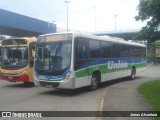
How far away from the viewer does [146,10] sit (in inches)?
572

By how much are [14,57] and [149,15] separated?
7.93 metres

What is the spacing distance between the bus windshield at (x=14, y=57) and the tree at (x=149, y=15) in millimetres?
6544

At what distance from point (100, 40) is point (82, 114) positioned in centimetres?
829

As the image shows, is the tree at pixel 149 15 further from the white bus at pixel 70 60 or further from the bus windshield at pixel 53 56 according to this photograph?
the bus windshield at pixel 53 56

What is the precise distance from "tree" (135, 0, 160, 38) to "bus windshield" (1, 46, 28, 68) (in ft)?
21.5

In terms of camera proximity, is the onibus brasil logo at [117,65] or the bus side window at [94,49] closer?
the bus side window at [94,49]

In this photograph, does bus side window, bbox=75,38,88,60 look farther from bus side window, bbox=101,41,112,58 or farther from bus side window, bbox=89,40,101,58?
bus side window, bbox=101,41,112,58

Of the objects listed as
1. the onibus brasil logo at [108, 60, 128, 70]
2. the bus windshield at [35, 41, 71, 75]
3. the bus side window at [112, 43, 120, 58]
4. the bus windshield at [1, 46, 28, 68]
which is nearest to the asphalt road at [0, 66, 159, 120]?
the bus windshield at [35, 41, 71, 75]

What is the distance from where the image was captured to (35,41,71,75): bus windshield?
14414mm

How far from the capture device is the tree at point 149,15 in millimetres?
13935

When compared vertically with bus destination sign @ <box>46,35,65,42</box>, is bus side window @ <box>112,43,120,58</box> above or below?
below

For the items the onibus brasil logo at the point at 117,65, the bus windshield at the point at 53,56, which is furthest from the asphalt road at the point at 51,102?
the onibus brasil logo at the point at 117,65

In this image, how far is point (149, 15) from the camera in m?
14.7

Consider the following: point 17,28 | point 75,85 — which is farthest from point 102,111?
point 17,28
